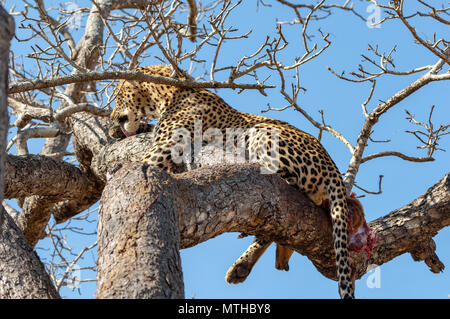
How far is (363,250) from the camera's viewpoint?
242 inches

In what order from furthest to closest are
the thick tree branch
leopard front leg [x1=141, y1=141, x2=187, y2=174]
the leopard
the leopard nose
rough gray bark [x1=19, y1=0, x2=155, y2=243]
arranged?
Result: the leopard nose, rough gray bark [x1=19, y1=0, x2=155, y2=243], leopard front leg [x1=141, y1=141, x2=187, y2=174], the leopard, the thick tree branch

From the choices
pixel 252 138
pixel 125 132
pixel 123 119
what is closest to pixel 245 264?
pixel 252 138

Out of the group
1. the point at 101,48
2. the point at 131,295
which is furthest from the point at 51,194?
the point at 131,295

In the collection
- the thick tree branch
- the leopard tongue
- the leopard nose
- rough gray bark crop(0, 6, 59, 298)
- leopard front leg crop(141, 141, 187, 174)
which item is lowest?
rough gray bark crop(0, 6, 59, 298)

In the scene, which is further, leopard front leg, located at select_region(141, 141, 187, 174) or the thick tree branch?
leopard front leg, located at select_region(141, 141, 187, 174)

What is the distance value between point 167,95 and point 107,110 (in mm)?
846

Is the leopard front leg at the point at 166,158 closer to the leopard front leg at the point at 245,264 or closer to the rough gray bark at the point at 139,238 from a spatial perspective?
the leopard front leg at the point at 245,264

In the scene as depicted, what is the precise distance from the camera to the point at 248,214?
519 cm

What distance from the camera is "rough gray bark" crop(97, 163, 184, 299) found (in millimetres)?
3564

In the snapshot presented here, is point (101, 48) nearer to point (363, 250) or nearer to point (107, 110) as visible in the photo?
point (107, 110)

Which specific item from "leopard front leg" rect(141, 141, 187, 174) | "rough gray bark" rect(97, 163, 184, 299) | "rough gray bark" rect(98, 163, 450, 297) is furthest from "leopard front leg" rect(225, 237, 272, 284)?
"rough gray bark" rect(97, 163, 184, 299)

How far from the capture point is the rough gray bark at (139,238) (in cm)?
356

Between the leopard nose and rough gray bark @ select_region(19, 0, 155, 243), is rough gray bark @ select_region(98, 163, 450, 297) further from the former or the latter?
the leopard nose
